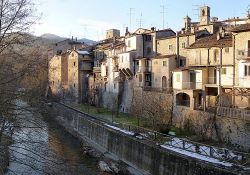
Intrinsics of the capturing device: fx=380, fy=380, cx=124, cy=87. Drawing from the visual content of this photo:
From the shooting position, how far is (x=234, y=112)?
30.3 meters

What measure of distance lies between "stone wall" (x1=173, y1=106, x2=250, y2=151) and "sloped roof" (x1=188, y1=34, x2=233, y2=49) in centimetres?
741

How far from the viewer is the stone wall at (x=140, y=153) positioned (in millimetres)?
22469

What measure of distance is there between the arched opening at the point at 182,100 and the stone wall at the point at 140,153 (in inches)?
319

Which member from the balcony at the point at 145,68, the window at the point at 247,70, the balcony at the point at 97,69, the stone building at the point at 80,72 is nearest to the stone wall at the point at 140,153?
the balcony at the point at 145,68

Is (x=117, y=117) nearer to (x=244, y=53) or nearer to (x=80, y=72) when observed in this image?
(x=244, y=53)

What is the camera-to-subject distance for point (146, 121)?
131 ft

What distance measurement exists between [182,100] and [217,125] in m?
9.43

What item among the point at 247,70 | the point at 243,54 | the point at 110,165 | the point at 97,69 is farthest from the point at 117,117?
the point at 97,69

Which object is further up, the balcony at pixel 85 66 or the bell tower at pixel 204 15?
the bell tower at pixel 204 15

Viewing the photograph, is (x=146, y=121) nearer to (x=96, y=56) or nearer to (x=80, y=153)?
(x=80, y=153)

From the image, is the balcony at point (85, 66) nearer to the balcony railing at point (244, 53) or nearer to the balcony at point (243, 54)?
the balcony at point (243, 54)

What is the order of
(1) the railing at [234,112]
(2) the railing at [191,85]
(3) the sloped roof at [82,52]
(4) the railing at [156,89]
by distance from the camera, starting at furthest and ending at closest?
1. (3) the sloped roof at [82,52]
2. (4) the railing at [156,89]
3. (2) the railing at [191,85]
4. (1) the railing at [234,112]

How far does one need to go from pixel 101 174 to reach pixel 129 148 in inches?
134

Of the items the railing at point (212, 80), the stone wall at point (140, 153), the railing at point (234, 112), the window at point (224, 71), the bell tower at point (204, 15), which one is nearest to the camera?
the stone wall at point (140, 153)
